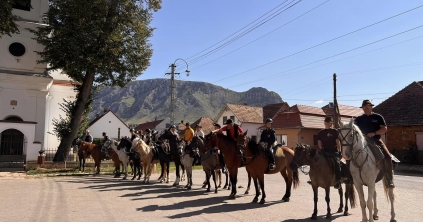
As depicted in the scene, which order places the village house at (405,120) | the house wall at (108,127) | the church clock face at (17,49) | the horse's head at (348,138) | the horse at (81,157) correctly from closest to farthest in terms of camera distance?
the horse's head at (348,138) → the horse at (81,157) → the church clock face at (17,49) → the village house at (405,120) → the house wall at (108,127)

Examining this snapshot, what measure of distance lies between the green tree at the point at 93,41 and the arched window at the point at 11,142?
2.66m

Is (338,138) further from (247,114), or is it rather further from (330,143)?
(247,114)

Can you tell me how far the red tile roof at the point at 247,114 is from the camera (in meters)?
55.6

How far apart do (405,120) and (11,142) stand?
33.5 meters

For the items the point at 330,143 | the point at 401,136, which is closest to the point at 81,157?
the point at 330,143

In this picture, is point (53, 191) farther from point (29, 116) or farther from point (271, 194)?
point (29, 116)

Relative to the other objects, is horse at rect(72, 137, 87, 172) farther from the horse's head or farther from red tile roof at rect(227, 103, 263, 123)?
red tile roof at rect(227, 103, 263, 123)

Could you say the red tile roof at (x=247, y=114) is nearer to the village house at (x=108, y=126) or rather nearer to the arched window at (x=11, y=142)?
the village house at (x=108, y=126)

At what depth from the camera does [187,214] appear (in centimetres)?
843

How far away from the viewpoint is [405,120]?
3003 centimetres

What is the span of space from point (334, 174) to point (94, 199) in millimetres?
7580

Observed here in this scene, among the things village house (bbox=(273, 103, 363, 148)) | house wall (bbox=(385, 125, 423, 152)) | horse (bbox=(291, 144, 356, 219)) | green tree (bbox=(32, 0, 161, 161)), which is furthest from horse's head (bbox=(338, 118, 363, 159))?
village house (bbox=(273, 103, 363, 148))

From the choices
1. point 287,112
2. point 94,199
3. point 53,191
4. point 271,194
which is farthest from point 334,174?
point 287,112

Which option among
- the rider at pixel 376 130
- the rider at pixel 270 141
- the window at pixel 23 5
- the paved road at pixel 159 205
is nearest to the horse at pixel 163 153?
the paved road at pixel 159 205
